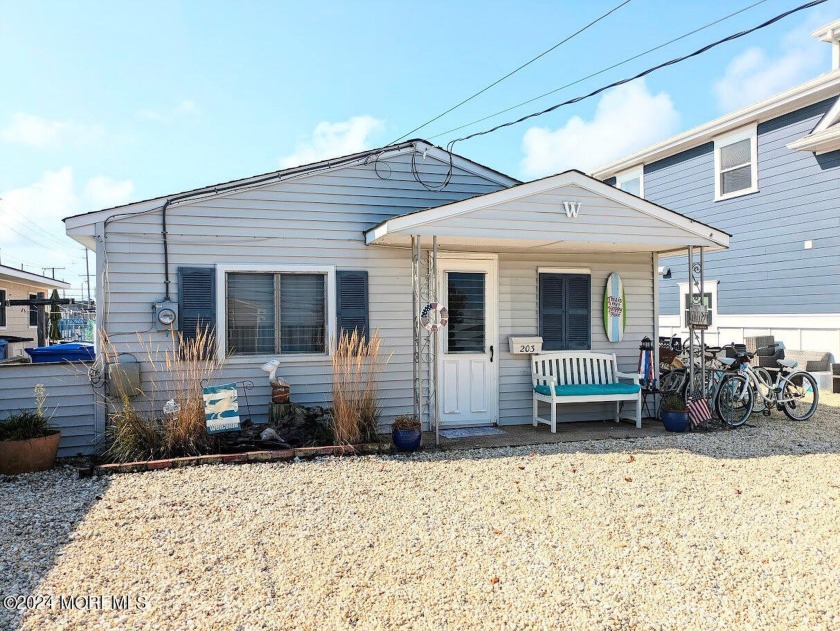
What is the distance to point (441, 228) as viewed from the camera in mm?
5832

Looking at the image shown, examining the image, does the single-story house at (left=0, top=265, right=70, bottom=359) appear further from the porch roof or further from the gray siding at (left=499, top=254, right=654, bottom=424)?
the porch roof

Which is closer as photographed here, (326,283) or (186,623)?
(186,623)

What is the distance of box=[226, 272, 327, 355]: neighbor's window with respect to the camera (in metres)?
6.38

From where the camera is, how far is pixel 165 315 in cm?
602

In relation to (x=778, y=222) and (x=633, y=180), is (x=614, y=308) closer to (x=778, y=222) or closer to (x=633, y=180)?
(x=778, y=222)

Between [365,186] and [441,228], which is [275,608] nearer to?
[441,228]

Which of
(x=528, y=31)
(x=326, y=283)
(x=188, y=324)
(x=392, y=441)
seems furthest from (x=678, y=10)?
(x=188, y=324)

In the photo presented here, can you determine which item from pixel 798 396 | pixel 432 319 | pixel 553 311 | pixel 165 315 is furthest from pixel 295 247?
pixel 798 396

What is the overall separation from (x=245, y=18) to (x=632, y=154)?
9.38 m

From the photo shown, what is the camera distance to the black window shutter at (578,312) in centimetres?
748

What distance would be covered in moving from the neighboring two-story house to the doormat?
16.8 ft

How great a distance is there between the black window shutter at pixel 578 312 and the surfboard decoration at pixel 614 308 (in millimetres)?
215

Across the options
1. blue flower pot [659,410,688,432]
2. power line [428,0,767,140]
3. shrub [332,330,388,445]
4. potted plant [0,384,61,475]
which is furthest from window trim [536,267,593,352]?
potted plant [0,384,61,475]

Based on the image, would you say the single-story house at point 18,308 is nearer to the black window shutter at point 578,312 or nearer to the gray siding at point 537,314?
the gray siding at point 537,314
